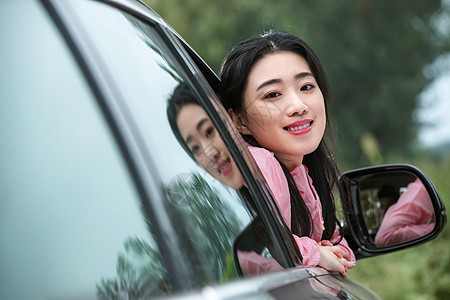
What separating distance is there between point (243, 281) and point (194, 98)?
520mm

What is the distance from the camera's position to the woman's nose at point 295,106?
2.40m

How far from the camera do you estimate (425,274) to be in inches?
339

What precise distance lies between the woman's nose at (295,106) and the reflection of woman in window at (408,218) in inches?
28.5

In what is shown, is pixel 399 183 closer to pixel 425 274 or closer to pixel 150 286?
pixel 150 286

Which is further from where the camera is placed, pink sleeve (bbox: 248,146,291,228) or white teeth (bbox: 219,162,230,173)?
pink sleeve (bbox: 248,146,291,228)

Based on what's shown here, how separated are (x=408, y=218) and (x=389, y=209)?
3.3 inches

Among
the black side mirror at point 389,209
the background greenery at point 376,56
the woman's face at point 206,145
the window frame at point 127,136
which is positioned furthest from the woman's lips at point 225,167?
the background greenery at point 376,56

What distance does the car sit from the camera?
3.66ft

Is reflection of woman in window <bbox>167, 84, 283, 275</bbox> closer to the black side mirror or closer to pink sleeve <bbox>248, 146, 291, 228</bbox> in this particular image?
pink sleeve <bbox>248, 146, 291, 228</bbox>

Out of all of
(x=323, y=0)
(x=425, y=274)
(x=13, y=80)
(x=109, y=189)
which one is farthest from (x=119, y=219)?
(x=323, y=0)

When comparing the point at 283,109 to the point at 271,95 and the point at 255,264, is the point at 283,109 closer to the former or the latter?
the point at 271,95

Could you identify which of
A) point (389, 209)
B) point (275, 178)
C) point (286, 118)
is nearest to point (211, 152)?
point (275, 178)

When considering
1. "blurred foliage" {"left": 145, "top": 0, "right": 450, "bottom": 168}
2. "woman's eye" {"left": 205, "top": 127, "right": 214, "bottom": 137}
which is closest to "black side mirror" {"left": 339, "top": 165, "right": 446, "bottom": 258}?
"woman's eye" {"left": 205, "top": 127, "right": 214, "bottom": 137}

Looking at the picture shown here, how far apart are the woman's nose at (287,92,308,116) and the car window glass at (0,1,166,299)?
1.26m
